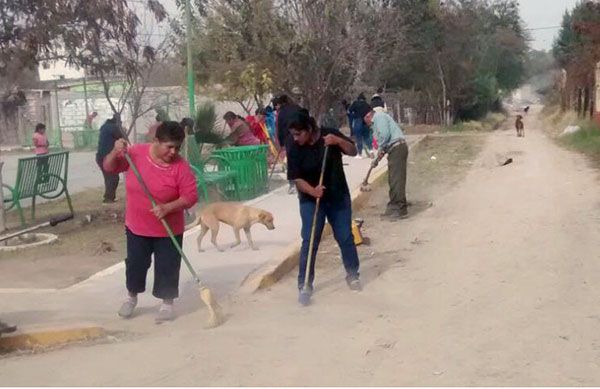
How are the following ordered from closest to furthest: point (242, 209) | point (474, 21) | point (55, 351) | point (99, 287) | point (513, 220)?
point (55, 351) → point (99, 287) → point (242, 209) → point (513, 220) → point (474, 21)

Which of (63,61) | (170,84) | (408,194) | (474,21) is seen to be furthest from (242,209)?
(474,21)

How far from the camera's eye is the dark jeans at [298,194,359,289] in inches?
283

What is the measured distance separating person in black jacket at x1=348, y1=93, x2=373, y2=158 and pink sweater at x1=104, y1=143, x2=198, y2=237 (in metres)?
13.7

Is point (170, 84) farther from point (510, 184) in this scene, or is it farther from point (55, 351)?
point (55, 351)

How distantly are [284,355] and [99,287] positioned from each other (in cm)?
272

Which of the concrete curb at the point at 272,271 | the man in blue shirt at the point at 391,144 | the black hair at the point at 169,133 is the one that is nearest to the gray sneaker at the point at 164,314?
the concrete curb at the point at 272,271

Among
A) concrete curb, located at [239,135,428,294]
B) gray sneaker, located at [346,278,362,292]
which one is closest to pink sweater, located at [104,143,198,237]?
concrete curb, located at [239,135,428,294]

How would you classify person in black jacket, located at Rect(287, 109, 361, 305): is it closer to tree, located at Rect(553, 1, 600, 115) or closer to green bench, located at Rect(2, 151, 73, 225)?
green bench, located at Rect(2, 151, 73, 225)

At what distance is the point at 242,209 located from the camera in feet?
29.3

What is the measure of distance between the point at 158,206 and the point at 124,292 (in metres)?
1.41

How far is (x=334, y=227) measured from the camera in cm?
734

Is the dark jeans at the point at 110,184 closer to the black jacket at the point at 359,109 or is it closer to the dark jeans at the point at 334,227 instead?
the dark jeans at the point at 334,227

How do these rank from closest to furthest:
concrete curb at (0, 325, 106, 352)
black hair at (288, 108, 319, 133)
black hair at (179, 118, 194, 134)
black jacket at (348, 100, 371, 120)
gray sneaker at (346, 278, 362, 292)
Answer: concrete curb at (0, 325, 106, 352) → black hair at (288, 108, 319, 133) → gray sneaker at (346, 278, 362, 292) → black hair at (179, 118, 194, 134) → black jacket at (348, 100, 371, 120)

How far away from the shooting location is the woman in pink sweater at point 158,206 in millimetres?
6336
